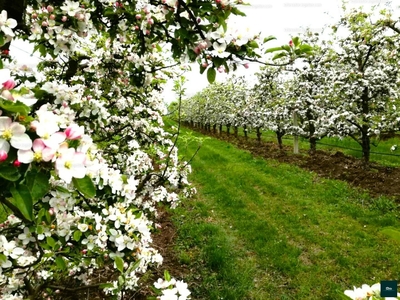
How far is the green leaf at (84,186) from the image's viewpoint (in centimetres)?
96

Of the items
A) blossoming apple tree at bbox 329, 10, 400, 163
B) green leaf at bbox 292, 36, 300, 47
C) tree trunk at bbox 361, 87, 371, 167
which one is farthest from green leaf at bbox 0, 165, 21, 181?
tree trunk at bbox 361, 87, 371, 167

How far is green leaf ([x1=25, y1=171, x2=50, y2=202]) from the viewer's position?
2.83 ft

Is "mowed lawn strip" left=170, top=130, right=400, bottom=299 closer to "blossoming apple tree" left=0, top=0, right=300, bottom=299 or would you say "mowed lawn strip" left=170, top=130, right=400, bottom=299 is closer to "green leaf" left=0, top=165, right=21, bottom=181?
"blossoming apple tree" left=0, top=0, right=300, bottom=299

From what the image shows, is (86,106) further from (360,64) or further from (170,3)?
(360,64)

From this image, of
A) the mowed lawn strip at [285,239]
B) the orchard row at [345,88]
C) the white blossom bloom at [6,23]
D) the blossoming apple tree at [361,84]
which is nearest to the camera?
the white blossom bloom at [6,23]

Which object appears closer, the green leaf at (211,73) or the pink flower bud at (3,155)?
the pink flower bud at (3,155)

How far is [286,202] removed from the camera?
7.21 m

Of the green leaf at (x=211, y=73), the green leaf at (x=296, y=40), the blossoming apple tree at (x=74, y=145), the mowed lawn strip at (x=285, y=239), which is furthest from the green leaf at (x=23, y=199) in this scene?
the mowed lawn strip at (x=285, y=239)

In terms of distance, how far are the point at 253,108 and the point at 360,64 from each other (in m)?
6.98

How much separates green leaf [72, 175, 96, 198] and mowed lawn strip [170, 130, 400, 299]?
139 inches

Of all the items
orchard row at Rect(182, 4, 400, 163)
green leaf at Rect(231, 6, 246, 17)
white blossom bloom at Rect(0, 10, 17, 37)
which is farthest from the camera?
orchard row at Rect(182, 4, 400, 163)

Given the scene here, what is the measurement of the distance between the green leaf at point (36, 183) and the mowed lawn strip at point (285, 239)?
12.0 ft

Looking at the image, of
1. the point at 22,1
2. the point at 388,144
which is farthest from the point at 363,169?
the point at 22,1

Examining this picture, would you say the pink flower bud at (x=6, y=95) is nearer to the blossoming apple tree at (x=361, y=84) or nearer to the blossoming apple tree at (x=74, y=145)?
the blossoming apple tree at (x=74, y=145)
